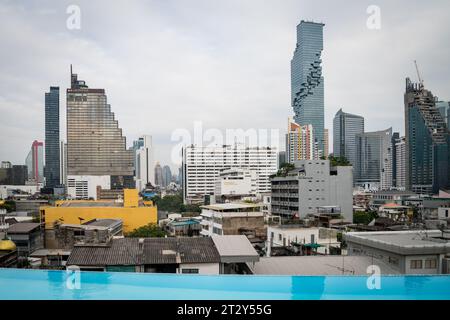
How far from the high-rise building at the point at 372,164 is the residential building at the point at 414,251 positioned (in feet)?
24.3

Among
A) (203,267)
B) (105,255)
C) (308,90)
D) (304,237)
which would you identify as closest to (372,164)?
(308,90)

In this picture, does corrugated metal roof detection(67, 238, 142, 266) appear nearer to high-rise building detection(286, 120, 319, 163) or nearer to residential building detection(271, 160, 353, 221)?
residential building detection(271, 160, 353, 221)

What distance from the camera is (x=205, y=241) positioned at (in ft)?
13.4

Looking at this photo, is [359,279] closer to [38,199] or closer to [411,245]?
[411,245]

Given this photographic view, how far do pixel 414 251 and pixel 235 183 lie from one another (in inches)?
534

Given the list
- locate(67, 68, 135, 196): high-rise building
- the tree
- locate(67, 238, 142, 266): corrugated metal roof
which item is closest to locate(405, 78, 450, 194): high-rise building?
locate(67, 238, 142, 266): corrugated metal roof

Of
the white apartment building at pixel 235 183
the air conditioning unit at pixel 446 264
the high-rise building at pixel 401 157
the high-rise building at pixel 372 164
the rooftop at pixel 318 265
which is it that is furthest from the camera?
the white apartment building at pixel 235 183

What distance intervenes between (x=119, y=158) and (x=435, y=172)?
2040cm

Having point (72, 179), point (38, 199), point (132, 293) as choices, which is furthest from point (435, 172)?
point (72, 179)

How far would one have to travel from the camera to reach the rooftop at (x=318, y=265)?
3695 mm

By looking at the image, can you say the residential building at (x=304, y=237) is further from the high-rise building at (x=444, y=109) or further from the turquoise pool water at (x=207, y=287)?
the turquoise pool water at (x=207, y=287)

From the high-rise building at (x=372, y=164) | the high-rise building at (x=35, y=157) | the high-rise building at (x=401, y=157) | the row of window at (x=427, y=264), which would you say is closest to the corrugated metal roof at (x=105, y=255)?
the high-rise building at (x=35, y=157)

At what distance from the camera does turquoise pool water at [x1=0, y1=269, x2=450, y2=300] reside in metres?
1.70

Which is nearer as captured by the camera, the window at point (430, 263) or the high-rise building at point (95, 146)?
the window at point (430, 263)
